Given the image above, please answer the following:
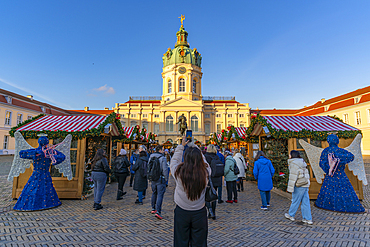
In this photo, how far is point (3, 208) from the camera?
17.6ft

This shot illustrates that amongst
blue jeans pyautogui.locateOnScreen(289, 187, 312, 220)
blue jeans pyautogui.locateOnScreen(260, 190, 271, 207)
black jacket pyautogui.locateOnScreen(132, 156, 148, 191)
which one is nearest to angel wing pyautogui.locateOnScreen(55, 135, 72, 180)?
black jacket pyautogui.locateOnScreen(132, 156, 148, 191)

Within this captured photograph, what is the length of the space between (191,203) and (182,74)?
43.5 metres

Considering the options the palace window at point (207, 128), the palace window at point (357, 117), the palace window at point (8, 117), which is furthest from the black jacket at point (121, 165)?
the palace window at point (207, 128)

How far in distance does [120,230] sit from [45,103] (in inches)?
1704

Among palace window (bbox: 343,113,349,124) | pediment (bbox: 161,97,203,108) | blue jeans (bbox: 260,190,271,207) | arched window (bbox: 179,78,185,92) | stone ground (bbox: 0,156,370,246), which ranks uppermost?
arched window (bbox: 179,78,185,92)

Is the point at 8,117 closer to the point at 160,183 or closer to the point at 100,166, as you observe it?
the point at 100,166

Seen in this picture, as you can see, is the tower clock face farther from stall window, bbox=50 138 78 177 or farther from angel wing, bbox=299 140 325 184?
angel wing, bbox=299 140 325 184

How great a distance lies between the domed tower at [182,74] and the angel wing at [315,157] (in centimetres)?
3739

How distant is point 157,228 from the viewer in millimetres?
4141

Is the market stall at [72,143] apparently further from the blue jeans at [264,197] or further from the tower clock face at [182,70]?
the tower clock face at [182,70]

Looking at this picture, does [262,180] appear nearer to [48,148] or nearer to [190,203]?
[190,203]

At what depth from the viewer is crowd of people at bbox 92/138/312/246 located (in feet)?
7.39

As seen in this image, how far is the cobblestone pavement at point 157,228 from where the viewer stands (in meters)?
3.54

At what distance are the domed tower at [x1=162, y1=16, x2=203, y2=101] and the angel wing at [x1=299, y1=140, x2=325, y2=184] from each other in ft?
123
